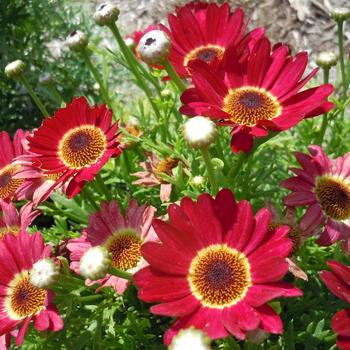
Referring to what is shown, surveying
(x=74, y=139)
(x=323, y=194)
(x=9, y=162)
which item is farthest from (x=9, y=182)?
(x=323, y=194)

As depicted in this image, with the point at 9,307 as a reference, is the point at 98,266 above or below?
below

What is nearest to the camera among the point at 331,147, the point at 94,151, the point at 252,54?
the point at 252,54

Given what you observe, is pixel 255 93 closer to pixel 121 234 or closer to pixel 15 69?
pixel 121 234

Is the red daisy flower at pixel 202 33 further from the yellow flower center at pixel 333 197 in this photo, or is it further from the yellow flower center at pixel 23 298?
the yellow flower center at pixel 23 298

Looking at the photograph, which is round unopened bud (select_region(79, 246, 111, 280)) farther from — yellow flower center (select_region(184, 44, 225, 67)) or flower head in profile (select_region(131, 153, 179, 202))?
yellow flower center (select_region(184, 44, 225, 67))

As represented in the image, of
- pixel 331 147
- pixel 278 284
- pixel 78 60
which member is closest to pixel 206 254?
pixel 278 284

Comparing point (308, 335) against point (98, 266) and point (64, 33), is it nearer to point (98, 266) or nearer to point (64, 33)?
point (98, 266)

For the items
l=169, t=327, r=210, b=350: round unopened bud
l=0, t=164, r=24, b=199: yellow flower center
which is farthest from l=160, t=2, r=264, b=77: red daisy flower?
l=169, t=327, r=210, b=350: round unopened bud

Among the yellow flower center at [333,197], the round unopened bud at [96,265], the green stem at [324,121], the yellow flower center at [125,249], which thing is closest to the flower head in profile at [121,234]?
the yellow flower center at [125,249]
